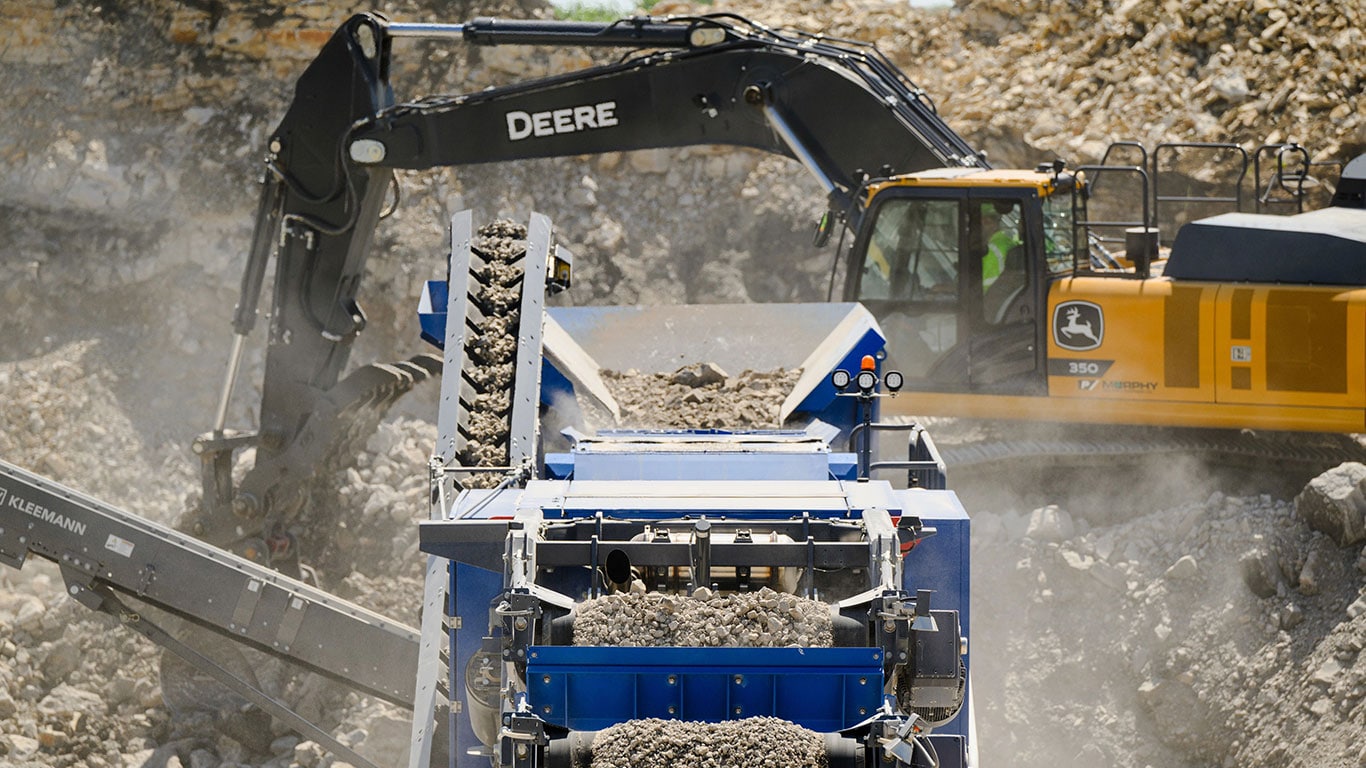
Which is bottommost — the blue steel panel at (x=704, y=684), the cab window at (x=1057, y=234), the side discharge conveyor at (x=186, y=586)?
the blue steel panel at (x=704, y=684)

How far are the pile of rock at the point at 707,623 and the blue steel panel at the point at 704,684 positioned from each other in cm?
9

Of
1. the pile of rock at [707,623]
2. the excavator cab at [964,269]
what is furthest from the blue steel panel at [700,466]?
the excavator cab at [964,269]

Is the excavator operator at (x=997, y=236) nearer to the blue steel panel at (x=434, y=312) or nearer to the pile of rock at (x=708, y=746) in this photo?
the blue steel panel at (x=434, y=312)

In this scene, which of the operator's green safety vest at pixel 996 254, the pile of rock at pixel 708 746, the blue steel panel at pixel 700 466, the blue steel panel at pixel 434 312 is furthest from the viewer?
the operator's green safety vest at pixel 996 254

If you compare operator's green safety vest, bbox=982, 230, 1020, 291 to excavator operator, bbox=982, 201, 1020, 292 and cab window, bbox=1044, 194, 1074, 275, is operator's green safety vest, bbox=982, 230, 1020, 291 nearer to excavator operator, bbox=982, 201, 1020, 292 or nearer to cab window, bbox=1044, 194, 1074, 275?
excavator operator, bbox=982, 201, 1020, 292

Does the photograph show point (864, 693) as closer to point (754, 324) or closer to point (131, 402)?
point (754, 324)

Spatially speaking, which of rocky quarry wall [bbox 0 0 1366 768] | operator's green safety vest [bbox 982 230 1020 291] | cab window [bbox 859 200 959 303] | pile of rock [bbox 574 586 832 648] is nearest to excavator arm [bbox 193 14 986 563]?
cab window [bbox 859 200 959 303]

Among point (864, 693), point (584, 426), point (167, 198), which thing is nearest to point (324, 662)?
point (584, 426)

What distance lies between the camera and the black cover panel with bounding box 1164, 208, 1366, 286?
9781 millimetres

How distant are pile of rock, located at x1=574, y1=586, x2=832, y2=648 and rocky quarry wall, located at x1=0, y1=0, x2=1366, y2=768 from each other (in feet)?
14.6

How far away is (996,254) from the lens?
10.5m

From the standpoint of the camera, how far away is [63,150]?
1428 cm

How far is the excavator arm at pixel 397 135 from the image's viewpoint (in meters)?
9.49

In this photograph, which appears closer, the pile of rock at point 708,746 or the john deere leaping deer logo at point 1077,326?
the pile of rock at point 708,746
